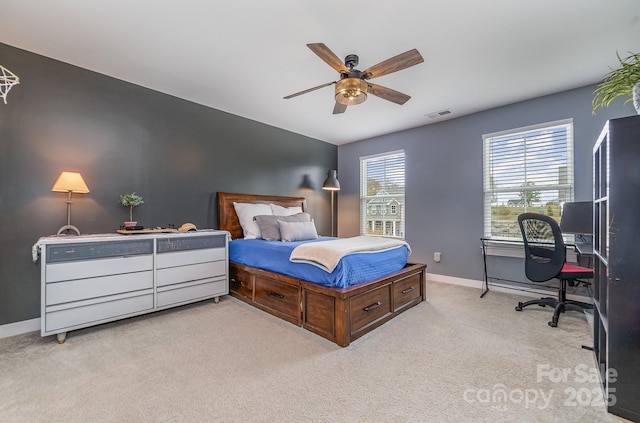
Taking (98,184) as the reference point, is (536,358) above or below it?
below

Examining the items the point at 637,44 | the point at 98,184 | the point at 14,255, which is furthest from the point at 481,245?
the point at 14,255

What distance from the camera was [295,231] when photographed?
3.76m

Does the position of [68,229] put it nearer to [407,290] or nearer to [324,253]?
[324,253]

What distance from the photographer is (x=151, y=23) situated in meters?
2.26

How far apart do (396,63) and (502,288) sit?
357 cm

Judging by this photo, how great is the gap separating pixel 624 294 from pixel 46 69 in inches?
200

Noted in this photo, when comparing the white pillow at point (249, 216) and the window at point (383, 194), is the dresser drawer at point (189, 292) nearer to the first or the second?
the white pillow at point (249, 216)

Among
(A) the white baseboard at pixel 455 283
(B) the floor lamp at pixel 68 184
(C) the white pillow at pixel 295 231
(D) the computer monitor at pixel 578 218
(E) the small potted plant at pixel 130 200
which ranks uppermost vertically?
(B) the floor lamp at pixel 68 184

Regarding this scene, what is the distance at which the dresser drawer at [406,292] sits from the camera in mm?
3002

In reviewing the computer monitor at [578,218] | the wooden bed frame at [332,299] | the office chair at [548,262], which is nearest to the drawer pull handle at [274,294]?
the wooden bed frame at [332,299]

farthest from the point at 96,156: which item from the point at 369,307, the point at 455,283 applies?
the point at 455,283

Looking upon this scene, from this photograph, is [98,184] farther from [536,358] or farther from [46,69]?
[536,358]

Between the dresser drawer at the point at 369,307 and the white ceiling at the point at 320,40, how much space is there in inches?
93.7

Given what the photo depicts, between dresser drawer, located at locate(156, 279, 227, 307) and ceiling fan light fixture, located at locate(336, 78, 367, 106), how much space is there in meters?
2.65
